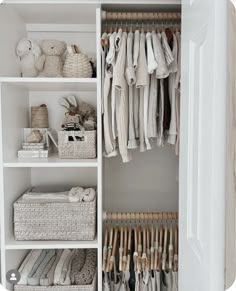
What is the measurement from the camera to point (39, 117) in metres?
2.11

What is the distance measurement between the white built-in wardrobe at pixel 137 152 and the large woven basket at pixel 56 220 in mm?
44

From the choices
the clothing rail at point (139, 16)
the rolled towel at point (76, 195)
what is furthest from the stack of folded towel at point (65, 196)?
the clothing rail at point (139, 16)

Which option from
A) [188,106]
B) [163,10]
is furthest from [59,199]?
[163,10]

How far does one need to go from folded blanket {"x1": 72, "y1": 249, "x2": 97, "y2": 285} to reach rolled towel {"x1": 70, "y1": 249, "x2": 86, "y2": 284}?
0.02m

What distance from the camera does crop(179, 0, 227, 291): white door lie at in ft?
2.84

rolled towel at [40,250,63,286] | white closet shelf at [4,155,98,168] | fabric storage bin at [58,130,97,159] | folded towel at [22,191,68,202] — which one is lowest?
rolled towel at [40,250,63,286]

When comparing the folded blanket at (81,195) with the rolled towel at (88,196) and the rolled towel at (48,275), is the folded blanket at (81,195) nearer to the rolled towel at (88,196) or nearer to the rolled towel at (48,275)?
the rolled towel at (88,196)

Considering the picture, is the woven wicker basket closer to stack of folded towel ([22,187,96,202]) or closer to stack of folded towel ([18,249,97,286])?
stack of folded towel ([22,187,96,202])

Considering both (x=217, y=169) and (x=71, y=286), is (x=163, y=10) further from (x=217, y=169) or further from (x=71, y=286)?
(x=71, y=286)

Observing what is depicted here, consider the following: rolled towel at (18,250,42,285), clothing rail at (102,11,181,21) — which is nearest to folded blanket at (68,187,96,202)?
rolled towel at (18,250,42,285)

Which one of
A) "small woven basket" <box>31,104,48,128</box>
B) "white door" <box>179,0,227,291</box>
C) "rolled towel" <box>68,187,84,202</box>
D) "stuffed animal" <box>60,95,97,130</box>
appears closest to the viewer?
"white door" <box>179,0,227,291</box>

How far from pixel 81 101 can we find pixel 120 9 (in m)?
0.56

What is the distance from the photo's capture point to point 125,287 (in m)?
1.95

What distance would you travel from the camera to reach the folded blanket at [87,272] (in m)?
1.87
